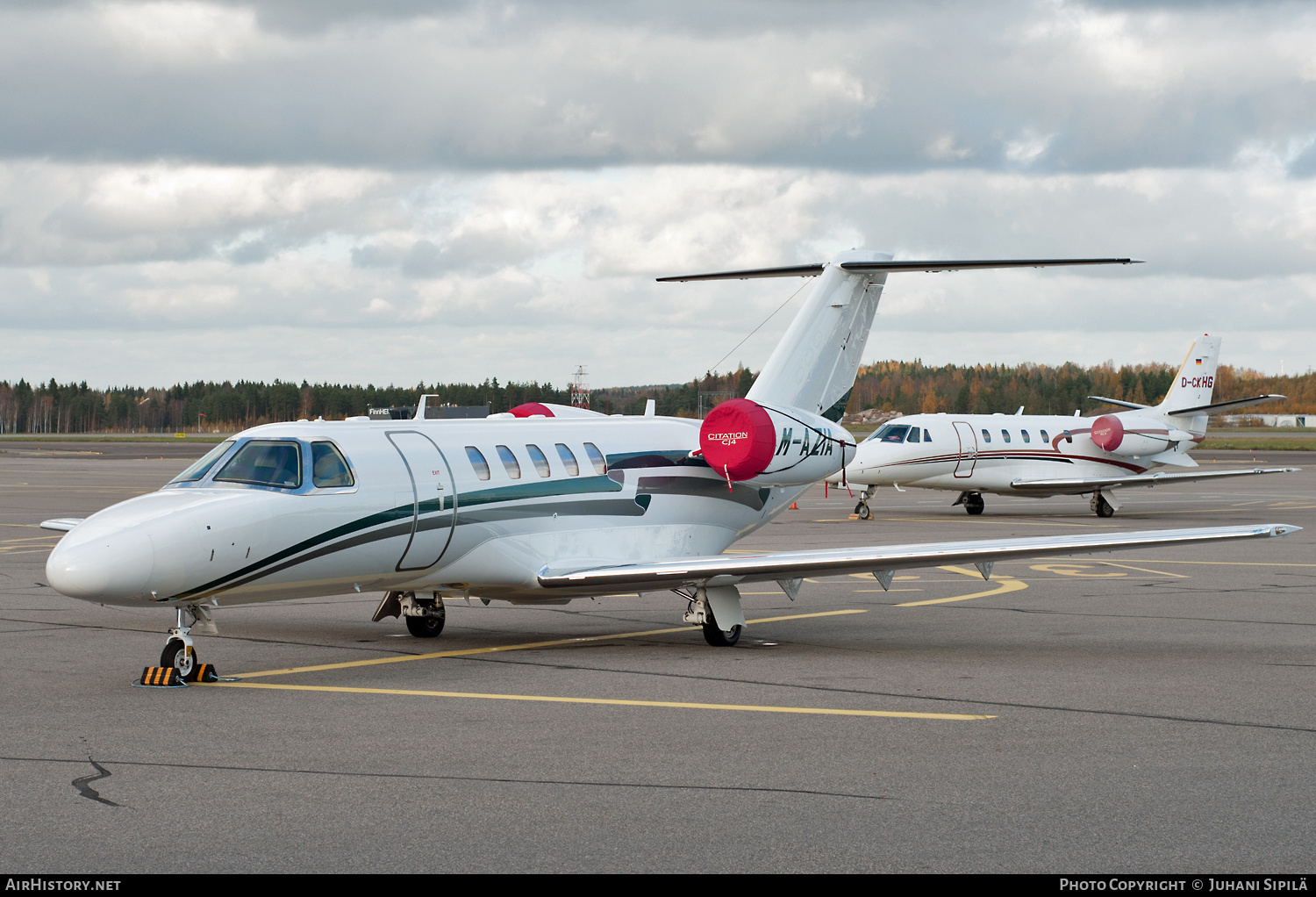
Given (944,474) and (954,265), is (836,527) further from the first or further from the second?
(954,265)

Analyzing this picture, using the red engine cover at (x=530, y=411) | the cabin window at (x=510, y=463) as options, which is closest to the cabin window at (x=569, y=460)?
the cabin window at (x=510, y=463)

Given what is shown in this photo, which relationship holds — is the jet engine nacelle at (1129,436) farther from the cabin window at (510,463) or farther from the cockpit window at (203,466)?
the cockpit window at (203,466)

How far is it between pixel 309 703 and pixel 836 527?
21.2 meters

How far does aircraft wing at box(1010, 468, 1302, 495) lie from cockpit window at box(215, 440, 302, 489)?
2745 cm

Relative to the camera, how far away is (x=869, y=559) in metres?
13.0

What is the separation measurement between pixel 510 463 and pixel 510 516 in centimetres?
65

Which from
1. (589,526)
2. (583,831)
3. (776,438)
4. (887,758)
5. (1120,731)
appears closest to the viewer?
(583,831)

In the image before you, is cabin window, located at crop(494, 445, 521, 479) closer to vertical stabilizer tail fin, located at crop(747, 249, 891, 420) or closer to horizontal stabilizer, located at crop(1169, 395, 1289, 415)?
vertical stabilizer tail fin, located at crop(747, 249, 891, 420)

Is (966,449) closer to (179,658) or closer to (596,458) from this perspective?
(596,458)

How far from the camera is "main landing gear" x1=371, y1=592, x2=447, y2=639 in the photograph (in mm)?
14688

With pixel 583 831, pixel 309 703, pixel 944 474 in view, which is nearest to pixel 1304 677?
pixel 583 831

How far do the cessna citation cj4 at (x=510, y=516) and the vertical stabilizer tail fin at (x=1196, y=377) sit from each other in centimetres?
2700
